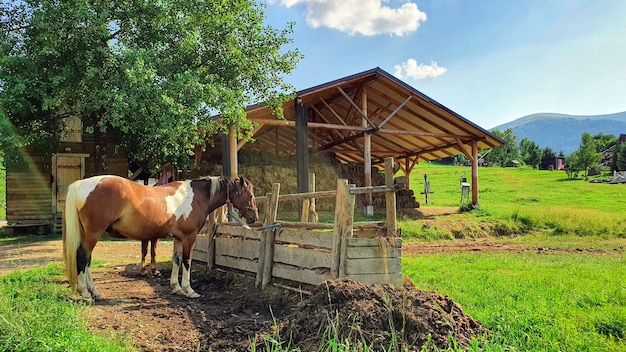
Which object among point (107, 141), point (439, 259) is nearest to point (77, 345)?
point (439, 259)

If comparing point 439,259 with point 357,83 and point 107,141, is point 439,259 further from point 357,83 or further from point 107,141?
point 107,141

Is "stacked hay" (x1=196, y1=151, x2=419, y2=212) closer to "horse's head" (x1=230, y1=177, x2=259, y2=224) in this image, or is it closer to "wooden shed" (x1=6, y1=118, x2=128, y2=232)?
"wooden shed" (x1=6, y1=118, x2=128, y2=232)

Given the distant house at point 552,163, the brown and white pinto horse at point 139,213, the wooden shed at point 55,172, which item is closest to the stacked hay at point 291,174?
the wooden shed at point 55,172

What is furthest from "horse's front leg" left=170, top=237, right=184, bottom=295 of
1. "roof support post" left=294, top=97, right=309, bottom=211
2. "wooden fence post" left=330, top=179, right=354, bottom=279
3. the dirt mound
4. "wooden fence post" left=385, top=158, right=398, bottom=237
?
"roof support post" left=294, top=97, right=309, bottom=211

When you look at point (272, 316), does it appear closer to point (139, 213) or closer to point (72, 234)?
point (139, 213)

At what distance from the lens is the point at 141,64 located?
8.40 metres

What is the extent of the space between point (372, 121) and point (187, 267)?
42.6 ft

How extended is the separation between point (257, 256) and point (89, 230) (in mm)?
2292

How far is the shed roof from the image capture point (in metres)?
14.3

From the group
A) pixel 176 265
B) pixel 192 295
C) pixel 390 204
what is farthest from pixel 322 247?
pixel 176 265

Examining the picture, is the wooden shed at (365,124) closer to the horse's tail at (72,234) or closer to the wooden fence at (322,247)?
the wooden fence at (322,247)

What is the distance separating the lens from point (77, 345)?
331 cm

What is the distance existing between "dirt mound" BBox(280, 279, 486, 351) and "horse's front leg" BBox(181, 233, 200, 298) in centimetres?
241

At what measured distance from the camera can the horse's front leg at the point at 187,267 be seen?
6.05 metres
